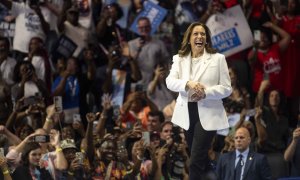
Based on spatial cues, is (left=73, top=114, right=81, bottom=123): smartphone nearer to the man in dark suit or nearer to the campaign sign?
the man in dark suit

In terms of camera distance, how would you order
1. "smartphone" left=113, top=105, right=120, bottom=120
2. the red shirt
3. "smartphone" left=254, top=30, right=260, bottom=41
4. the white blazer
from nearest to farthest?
the white blazer < "smartphone" left=113, top=105, right=120, bottom=120 < "smartphone" left=254, top=30, right=260, bottom=41 < the red shirt

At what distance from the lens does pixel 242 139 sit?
12.0 meters

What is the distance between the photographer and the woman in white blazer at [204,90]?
9.73m

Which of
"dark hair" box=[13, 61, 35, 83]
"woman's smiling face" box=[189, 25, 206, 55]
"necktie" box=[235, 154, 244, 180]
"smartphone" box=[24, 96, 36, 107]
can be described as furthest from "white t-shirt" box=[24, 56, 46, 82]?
"woman's smiling face" box=[189, 25, 206, 55]

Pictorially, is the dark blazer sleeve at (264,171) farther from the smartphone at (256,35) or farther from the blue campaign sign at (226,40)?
→ the blue campaign sign at (226,40)

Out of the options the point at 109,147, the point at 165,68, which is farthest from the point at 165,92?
the point at 109,147

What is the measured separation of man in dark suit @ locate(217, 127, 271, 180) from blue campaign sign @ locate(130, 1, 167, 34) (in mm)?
3629

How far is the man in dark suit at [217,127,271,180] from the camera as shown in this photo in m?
11.6

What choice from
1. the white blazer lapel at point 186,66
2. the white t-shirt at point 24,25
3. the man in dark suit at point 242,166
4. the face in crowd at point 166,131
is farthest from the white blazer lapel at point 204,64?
the white t-shirt at point 24,25

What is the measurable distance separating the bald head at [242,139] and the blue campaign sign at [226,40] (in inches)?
114

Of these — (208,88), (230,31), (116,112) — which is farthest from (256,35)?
(208,88)

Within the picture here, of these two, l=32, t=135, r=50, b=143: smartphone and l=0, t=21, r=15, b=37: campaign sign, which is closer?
l=32, t=135, r=50, b=143: smartphone

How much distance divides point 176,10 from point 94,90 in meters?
1.82

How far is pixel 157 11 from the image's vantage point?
1519 cm
